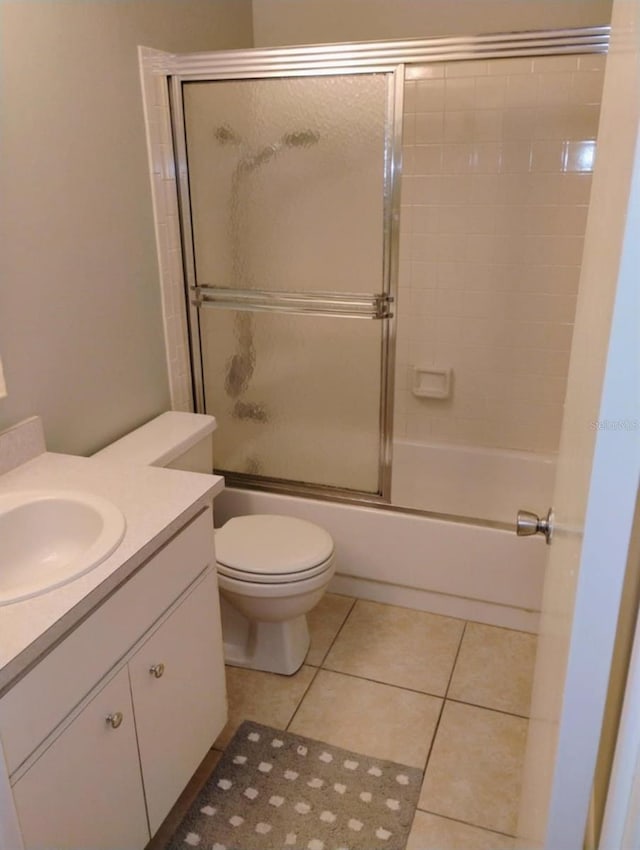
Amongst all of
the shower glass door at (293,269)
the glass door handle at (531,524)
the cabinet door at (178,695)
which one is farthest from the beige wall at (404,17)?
the cabinet door at (178,695)

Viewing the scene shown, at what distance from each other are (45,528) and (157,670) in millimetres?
411

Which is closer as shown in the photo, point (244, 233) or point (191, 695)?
point (191, 695)

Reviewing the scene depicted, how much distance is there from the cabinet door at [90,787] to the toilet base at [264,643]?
729mm

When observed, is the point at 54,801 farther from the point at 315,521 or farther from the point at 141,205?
the point at 141,205

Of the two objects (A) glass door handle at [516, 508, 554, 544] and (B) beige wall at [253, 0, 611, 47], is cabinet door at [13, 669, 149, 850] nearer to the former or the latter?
(A) glass door handle at [516, 508, 554, 544]

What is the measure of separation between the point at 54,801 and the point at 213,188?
1.90m

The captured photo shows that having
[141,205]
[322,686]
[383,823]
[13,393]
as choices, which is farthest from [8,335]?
[383,823]

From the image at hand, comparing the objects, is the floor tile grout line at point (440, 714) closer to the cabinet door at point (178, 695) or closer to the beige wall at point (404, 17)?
the cabinet door at point (178, 695)

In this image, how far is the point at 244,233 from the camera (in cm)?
242

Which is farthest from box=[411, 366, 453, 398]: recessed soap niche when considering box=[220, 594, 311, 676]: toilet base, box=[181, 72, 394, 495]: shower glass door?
box=[220, 594, 311, 676]: toilet base

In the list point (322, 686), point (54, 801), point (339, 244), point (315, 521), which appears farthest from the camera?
point (315, 521)

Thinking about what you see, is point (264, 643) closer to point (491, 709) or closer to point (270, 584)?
point (270, 584)

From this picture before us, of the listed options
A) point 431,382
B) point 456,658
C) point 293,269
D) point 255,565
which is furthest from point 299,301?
point 456,658

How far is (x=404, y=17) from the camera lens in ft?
8.63
